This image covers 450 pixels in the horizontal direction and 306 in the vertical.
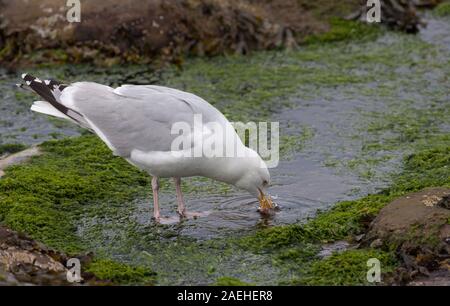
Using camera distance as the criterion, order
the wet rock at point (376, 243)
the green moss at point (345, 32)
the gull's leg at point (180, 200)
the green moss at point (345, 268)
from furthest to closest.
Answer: the green moss at point (345, 32) → the gull's leg at point (180, 200) → the wet rock at point (376, 243) → the green moss at point (345, 268)

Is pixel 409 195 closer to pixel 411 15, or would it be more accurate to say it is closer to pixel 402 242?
pixel 402 242

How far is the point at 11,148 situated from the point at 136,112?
2.54 meters

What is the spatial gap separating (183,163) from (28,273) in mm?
1784

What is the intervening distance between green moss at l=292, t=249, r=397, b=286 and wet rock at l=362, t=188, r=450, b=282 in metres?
0.12

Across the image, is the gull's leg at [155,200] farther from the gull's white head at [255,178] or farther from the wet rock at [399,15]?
the wet rock at [399,15]

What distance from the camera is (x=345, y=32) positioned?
13500 mm

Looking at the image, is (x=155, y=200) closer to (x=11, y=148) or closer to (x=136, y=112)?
(x=136, y=112)

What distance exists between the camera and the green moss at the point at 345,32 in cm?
1331

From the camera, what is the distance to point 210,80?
1187 cm

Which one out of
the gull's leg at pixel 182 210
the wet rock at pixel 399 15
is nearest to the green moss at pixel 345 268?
the gull's leg at pixel 182 210

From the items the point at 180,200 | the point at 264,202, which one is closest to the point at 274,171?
the point at 264,202

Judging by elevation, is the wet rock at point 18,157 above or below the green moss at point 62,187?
above
